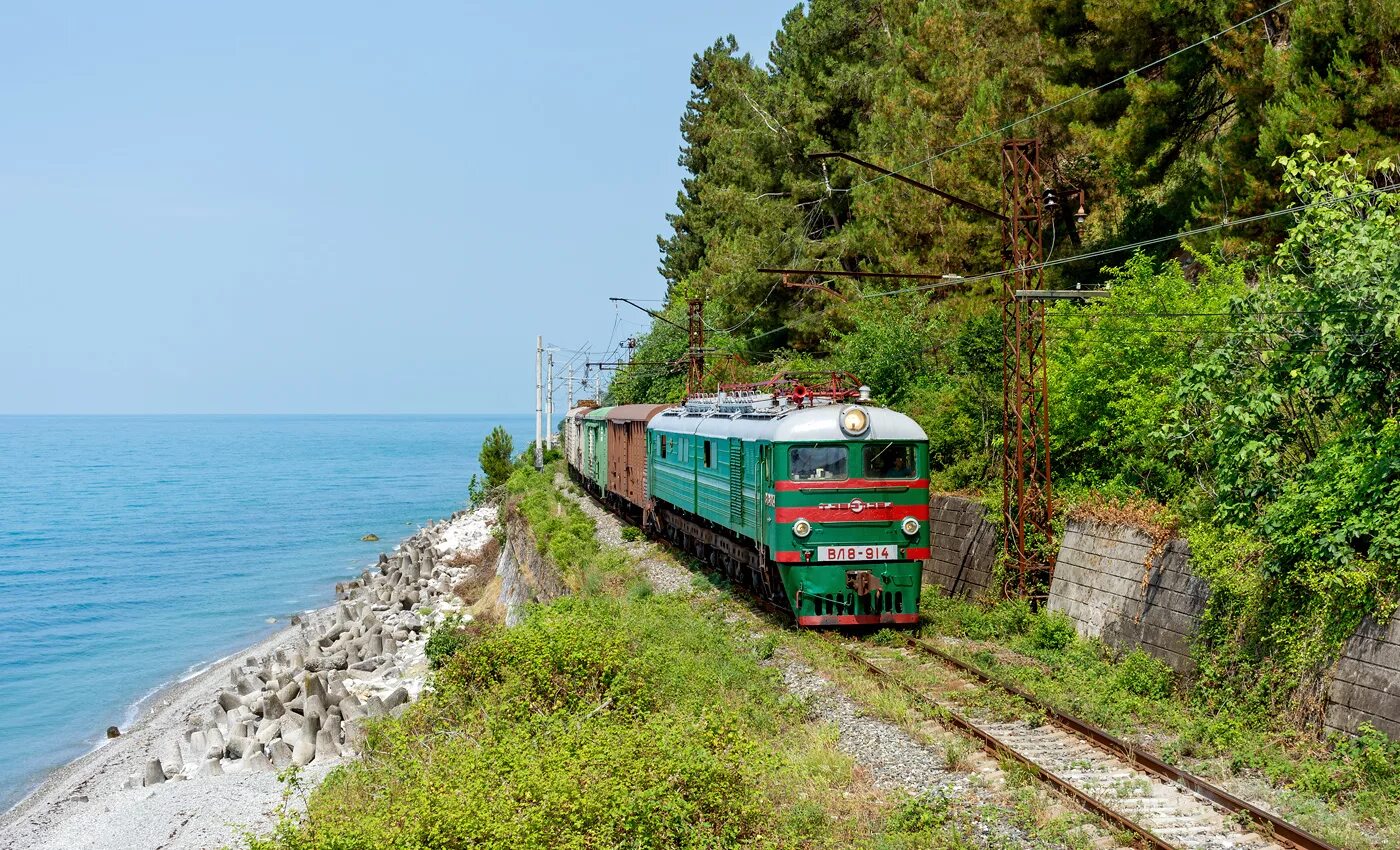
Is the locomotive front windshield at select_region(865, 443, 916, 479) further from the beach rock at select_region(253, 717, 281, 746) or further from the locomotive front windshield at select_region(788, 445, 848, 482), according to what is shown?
the beach rock at select_region(253, 717, 281, 746)

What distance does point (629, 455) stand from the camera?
1203 inches

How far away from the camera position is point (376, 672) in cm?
2636

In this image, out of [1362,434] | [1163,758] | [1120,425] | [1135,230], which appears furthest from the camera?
[1135,230]

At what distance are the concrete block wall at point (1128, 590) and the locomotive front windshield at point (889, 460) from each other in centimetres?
259

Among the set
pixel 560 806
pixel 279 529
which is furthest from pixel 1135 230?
pixel 279 529

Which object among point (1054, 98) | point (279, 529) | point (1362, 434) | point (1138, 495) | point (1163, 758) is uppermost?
point (1054, 98)

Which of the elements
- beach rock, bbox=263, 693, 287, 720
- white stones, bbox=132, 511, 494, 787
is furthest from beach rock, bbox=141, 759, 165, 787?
beach rock, bbox=263, 693, 287, 720

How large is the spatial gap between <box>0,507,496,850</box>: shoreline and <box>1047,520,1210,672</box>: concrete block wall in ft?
35.1

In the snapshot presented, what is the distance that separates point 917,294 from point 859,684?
1884 cm

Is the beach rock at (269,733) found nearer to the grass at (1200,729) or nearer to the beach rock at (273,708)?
the beach rock at (273,708)

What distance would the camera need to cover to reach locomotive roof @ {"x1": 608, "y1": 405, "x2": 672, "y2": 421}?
29.0m

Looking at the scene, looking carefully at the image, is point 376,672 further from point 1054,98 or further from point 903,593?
point 1054,98

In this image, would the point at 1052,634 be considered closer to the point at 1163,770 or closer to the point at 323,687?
the point at 1163,770

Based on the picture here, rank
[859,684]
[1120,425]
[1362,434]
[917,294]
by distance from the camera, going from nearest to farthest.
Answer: [1362,434] < [859,684] < [1120,425] < [917,294]
